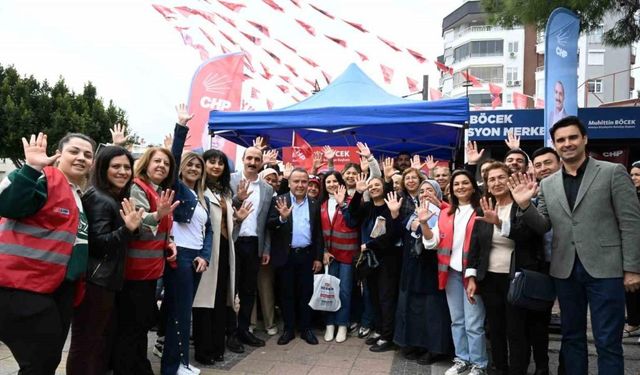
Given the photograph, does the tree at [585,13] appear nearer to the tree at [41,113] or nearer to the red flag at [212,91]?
the red flag at [212,91]

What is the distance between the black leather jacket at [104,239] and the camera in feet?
9.04

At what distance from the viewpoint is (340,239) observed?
492 centimetres

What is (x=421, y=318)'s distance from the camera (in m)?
4.26

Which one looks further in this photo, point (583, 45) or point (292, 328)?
point (583, 45)

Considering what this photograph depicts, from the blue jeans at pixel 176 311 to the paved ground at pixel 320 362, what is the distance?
1.33 feet

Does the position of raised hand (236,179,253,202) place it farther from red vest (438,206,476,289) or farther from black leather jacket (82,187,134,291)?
red vest (438,206,476,289)

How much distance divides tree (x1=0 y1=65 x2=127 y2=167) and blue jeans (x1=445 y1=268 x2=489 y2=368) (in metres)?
16.1

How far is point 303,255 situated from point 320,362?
1087 millimetres

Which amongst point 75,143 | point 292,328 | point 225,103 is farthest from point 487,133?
point 75,143

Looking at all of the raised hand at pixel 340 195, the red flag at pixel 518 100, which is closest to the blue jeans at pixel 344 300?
the raised hand at pixel 340 195

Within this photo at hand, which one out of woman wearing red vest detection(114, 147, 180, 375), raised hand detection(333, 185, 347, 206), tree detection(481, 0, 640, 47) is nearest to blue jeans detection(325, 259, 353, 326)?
raised hand detection(333, 185, 347, 206)

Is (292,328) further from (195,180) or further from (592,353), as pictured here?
(592,353)

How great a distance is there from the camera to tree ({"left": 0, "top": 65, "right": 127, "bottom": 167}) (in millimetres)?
17562

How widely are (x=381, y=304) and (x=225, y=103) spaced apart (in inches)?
220
